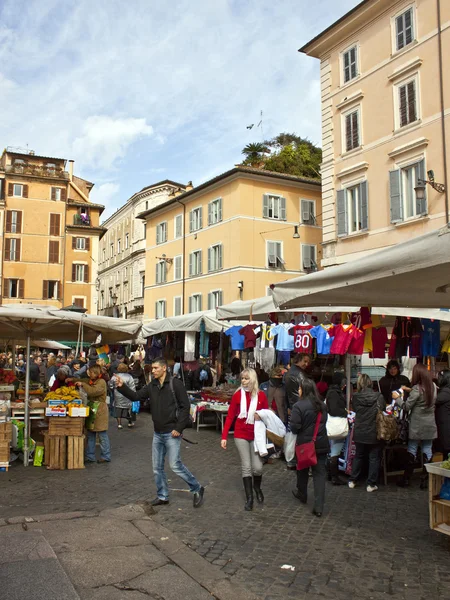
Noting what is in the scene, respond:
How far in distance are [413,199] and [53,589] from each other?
18.2 m

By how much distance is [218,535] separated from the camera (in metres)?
5.56

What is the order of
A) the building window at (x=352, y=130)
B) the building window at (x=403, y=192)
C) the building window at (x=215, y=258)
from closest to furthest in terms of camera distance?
the building window at (x=403, y=192) → the building window at (x=352, y=130) → the building window at (x=215, y=258)

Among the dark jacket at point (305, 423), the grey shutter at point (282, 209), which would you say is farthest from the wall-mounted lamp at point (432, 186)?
the grey shutter at point (282, 209)

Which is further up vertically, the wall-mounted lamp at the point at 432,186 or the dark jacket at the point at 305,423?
the wall-mounted lamp at the point at 432,186

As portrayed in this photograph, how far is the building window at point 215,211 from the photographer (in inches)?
1350

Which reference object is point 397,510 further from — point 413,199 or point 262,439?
point 413,199

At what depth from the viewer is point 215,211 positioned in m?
34.8

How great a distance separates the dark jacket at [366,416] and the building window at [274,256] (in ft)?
85.0

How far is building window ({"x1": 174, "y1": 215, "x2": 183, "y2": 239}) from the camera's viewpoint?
38572mm

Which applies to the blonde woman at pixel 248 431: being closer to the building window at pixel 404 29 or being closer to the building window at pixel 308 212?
the building window at pixel 404 29

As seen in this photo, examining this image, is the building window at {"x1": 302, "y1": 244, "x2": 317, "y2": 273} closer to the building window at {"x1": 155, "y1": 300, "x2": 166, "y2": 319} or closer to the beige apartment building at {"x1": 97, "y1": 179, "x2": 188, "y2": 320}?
the building window at {"x1": 155, "y1": 300, "x2": 166, "y2": 319}

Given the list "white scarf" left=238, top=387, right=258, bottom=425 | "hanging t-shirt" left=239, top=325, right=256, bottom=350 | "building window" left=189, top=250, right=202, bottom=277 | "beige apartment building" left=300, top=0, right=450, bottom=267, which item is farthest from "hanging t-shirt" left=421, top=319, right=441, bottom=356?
"building window" left=189, top=250, right=202, bottom=277

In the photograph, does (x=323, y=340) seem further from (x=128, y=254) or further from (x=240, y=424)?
(x=128, y=254)

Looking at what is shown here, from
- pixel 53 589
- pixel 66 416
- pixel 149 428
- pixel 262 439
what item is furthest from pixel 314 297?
pixel 149 428
